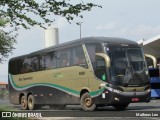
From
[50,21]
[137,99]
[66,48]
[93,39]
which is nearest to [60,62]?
[66,48]

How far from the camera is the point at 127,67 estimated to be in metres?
20.8

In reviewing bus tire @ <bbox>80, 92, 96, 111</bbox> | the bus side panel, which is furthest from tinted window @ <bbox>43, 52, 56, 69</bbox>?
bus tire @ <bbox>80, 92, 96, 111</bbox>

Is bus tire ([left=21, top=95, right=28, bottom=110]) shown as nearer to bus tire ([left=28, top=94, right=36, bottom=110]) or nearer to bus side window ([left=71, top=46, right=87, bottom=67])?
bus tire ([left=28, top=94, right=36, bottom=110])

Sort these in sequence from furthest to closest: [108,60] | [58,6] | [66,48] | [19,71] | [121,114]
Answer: [19,71] < [66,48] < [108,60] < [58,6] < [121,114]

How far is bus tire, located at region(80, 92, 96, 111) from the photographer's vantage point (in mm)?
21312

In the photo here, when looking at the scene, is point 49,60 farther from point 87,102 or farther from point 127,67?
point 127,67

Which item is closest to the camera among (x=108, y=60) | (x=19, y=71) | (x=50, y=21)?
(x=50, y=21)

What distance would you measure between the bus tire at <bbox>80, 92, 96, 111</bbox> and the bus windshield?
1.66m

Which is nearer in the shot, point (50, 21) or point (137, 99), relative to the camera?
point (50, 21)

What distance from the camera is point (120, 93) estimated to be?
20.5 m

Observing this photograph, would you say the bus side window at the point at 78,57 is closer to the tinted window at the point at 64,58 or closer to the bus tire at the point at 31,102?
the tinted window at the point at 64,58

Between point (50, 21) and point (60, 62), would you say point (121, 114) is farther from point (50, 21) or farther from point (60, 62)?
point (60, 62)

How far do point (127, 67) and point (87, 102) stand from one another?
8.21 feet

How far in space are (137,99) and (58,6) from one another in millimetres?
10440
